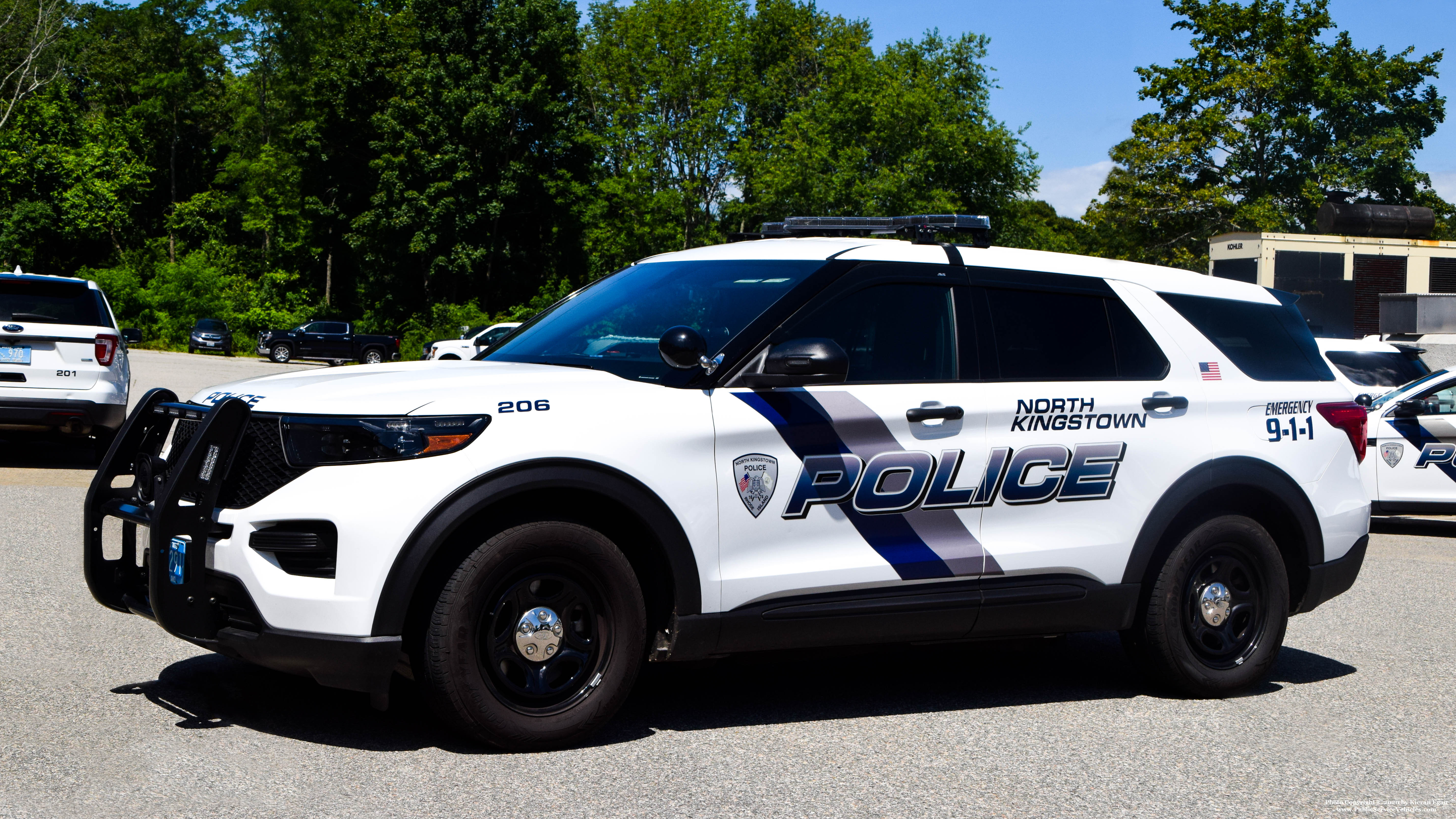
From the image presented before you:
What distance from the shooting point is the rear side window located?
6.14m

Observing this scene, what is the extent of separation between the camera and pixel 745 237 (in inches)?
281

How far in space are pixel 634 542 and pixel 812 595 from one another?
0.68m

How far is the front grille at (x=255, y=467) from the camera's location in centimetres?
445

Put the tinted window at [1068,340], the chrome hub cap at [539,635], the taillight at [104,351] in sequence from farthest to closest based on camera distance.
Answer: the taillight at [104,351] → the tinted window at [1068,340] → the chrome hub cap at [539,635]

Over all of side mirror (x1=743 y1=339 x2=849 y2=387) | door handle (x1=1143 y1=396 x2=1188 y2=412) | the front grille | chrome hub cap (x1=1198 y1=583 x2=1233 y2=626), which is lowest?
chrome hub cap (x1=1198 y1=583 x2=1233 y2=626)

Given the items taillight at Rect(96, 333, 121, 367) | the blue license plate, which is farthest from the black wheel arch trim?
taillight at Rect(96, 333, 121, 367)

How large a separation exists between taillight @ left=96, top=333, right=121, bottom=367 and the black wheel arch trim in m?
9.97

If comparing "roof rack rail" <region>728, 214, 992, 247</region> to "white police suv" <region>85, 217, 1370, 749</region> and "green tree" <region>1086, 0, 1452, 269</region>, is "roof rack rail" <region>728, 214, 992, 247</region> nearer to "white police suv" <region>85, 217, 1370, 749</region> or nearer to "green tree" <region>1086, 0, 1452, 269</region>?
"white police suv" <region>85, 217, 1370, 749</region>

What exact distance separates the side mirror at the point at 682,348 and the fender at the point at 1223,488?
213 centimetres

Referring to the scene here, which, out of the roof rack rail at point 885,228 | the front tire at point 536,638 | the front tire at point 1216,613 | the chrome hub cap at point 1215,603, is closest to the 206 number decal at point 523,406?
the front tire at point 536,638

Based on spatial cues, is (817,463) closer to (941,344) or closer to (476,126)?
(941,344)

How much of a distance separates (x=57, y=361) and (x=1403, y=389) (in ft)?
39.8

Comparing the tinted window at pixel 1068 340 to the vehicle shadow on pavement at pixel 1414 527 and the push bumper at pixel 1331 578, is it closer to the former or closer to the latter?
the push bumper at pixel 1331 578

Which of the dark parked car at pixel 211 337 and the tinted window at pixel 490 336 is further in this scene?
the dark parked car at pixel 211 337
